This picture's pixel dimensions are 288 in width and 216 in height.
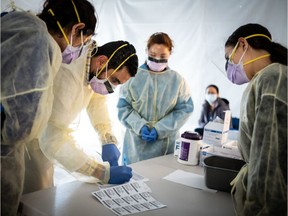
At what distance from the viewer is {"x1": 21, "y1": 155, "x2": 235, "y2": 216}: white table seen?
1.09m

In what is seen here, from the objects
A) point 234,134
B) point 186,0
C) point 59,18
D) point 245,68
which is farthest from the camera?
point 186,0

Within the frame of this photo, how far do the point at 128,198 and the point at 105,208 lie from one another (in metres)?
0.13

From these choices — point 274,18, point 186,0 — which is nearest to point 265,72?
point 274,18

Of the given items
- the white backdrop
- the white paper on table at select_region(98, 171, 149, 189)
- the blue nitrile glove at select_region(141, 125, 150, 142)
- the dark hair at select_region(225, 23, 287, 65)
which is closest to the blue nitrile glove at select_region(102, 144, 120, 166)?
the white paper on table at select_region(98, 171, 149, 189)

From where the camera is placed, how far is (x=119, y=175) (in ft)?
4.43

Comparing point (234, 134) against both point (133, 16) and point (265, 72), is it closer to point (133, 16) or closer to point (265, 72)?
point (265, 72)

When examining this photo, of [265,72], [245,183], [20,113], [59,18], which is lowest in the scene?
[245,183]

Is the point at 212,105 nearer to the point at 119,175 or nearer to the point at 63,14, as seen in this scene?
the point at 119,175

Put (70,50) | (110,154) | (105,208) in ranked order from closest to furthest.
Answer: (105,208), (70,50), (110,154)

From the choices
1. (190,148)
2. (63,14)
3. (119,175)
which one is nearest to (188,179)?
(190,148)

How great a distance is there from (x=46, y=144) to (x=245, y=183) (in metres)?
0.86

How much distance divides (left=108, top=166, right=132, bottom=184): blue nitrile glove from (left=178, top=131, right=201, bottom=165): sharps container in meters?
0.50

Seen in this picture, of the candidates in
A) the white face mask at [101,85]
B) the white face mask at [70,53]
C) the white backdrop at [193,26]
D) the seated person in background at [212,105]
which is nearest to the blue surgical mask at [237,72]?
the white face mask at [101,85]

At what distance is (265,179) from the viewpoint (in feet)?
2.91
